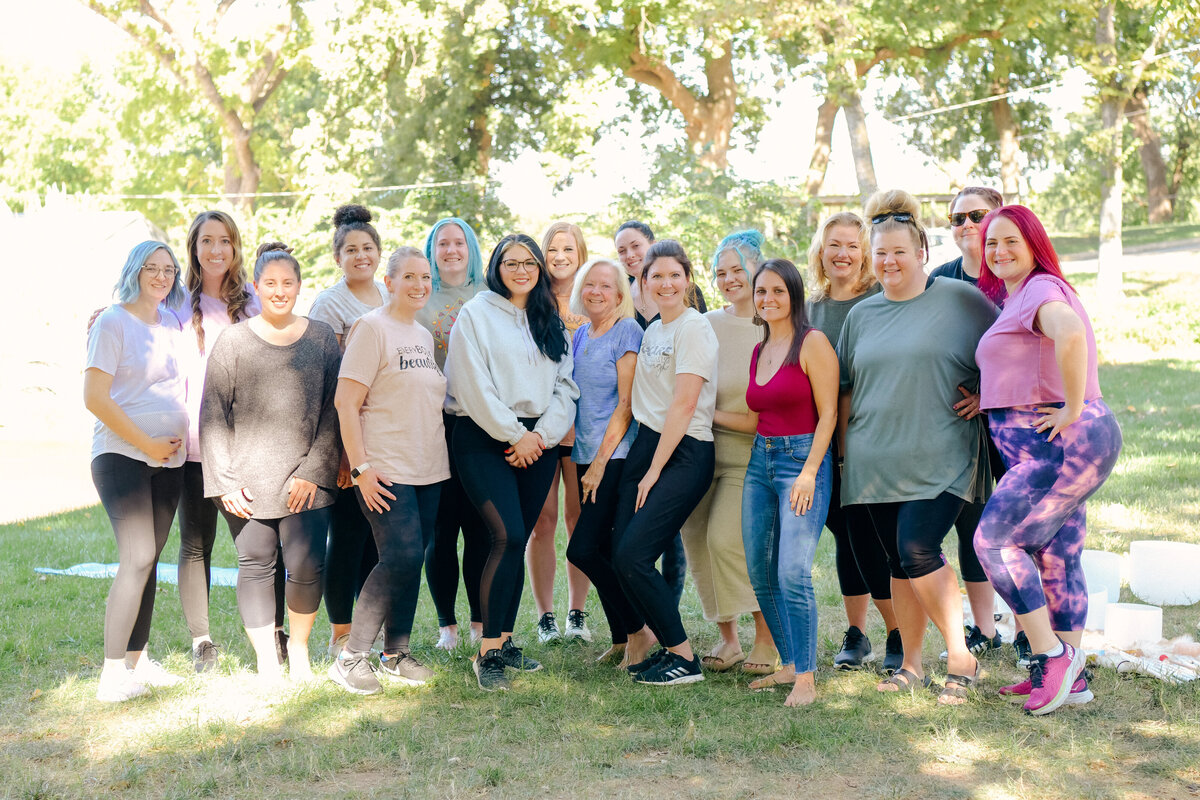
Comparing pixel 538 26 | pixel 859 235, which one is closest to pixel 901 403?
pixel 859 235

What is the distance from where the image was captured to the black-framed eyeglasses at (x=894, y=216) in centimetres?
444

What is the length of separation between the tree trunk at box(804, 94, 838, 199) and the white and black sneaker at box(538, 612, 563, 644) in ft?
66.7

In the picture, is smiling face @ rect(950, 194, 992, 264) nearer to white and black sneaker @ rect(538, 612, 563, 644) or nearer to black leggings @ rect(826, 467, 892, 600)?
black leggings @ rect(826, 467, 892, 600)

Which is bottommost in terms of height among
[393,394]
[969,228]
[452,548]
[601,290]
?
[452,548]

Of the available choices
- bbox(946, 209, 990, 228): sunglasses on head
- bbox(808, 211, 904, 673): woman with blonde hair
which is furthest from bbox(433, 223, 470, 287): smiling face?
bbox(946, 209, 990, 228): sunglasses on head

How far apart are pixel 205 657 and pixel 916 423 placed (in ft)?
11.3

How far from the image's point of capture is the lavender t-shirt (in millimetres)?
4957

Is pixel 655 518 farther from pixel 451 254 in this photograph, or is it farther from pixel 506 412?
pixel 451 254

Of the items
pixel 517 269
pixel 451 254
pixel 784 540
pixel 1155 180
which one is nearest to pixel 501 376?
pixel 517 269

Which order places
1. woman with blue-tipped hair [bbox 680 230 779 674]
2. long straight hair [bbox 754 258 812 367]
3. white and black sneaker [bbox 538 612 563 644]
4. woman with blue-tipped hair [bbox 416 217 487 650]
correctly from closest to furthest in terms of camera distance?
long straight hair [bbox 754 258 812 367], woman with blue-tipped hair [bbox 680 230 779 674], woman with blue-tipped hair [bbox 416 217 487 650], white and black sneaker [bbox 538 612 563 644]

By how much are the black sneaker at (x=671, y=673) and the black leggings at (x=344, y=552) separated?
4.80ft

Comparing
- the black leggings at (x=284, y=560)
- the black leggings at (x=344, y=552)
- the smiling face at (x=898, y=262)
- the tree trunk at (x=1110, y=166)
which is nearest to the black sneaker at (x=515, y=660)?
the black leggings at (x=344, y=552)

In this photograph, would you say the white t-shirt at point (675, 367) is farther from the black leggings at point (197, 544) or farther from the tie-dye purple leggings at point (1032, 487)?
the black leggings at point (197, 544)

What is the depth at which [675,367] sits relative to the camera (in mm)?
4688
